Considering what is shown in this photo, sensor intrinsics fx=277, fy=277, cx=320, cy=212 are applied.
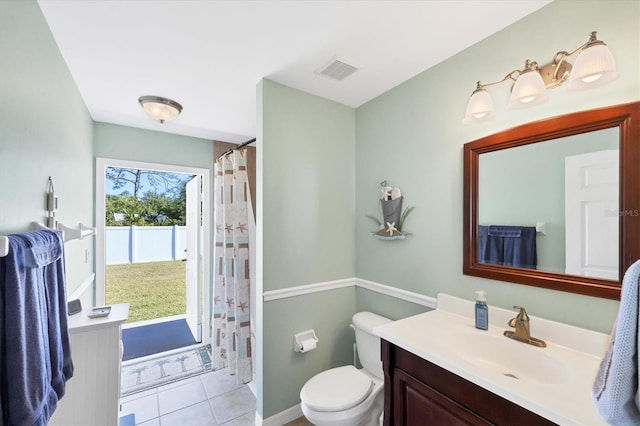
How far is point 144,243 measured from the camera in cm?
507

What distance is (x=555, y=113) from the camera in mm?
1228

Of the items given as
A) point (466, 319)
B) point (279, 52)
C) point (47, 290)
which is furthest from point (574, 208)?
point (47, 290)

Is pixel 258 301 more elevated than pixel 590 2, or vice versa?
pixel 590 2

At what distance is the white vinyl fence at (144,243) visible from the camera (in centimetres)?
485

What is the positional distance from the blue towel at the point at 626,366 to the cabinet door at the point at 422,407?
0.43 meters

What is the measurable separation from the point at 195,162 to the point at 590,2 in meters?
3.17

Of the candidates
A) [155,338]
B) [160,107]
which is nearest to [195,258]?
[155,338]

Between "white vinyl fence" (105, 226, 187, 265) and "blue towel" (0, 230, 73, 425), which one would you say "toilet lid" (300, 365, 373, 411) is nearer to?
"blue towel" (0, 230, 73, 425)

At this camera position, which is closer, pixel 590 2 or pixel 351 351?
pixel 590 2

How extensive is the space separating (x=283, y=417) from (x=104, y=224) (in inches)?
94.7

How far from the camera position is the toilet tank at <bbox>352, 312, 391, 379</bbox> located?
178cm

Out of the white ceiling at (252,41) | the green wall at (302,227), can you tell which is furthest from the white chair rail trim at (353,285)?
the white ceiling at (252,41)

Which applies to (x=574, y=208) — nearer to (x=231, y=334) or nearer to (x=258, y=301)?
(x=258, y=301)

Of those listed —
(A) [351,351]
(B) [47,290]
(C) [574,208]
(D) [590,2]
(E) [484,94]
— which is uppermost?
(D) [590,2]
